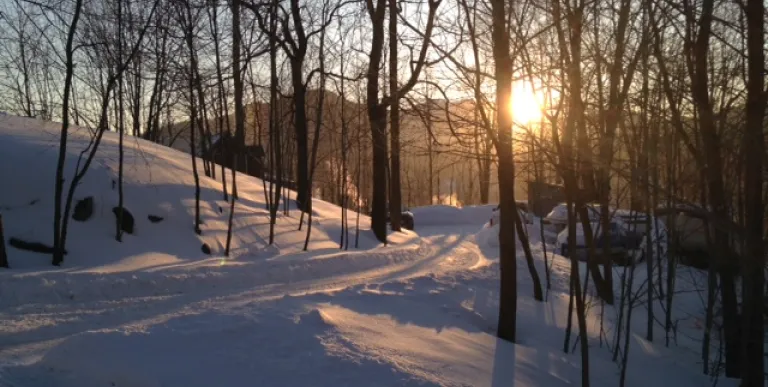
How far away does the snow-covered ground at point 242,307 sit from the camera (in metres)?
5.76

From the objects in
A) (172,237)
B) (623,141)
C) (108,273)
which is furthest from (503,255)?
(172,237)

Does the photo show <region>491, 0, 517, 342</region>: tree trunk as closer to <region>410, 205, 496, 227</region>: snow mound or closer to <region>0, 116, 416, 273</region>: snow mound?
<region>0, 116, 416, 273</region>: snow mound

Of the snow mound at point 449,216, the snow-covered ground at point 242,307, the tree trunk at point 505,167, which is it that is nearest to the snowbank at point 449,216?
the snow mound at point 449,216

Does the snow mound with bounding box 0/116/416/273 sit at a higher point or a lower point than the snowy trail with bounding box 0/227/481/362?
higher

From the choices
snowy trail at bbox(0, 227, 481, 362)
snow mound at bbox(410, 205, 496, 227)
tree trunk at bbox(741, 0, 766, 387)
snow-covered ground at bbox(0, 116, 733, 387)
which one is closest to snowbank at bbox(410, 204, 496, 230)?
snow mound at bbox(410, 205, 496, 227)

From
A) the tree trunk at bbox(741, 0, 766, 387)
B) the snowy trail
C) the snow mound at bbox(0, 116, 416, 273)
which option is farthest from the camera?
the snow mound at bbox(0, 116, 416, 273)

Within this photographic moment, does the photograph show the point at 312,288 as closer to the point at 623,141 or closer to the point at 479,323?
the point at 479,323

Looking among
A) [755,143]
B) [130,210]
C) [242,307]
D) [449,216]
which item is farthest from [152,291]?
[449,216]

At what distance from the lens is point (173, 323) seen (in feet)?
21.9

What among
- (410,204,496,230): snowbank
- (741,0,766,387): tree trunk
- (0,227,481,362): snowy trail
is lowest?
(0,227,481,362): snowy trail

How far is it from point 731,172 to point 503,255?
12.3ft

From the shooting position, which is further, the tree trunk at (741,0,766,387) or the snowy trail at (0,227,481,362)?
the snowy trail at (0,227,481,362)

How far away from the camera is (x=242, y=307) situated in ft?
25.0

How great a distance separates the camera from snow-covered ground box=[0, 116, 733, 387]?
5.76 meters
